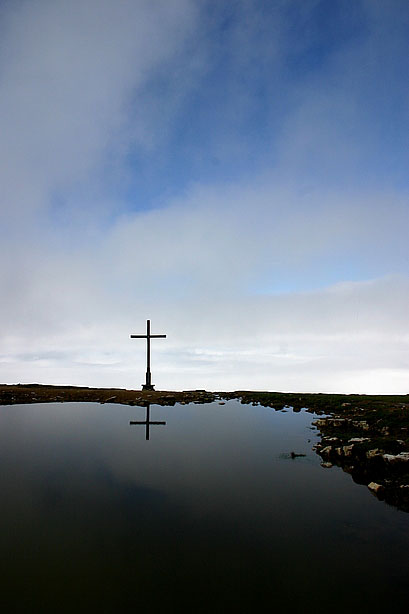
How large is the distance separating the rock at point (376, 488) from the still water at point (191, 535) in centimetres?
47

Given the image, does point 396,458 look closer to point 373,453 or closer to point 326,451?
point 373,453

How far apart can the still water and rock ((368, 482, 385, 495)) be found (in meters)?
0.47

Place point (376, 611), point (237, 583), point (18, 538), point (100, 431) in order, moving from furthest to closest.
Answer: point (100, 431)
point (18, 538)
point (237, 583)
point (376, 611)

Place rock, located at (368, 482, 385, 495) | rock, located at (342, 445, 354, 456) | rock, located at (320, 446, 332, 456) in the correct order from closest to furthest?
rock, located at (368, 482, 385, 495), rock, located at (342, 445, 354, 456), rock, located at (320, 446, 332, 456)

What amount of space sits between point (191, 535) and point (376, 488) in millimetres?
7020

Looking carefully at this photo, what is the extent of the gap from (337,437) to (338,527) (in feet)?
37.1

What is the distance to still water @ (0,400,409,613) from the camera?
6168mm

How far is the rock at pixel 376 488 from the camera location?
11.4 metres

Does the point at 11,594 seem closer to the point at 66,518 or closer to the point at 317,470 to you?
the point at 66,518

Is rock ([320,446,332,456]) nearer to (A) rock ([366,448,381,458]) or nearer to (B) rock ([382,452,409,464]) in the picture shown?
(A) rock ([366,448,381,458])

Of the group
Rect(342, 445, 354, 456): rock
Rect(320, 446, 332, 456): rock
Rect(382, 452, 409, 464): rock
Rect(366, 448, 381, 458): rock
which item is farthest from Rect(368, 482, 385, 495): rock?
Rect(320, 446, 332, 456): rock

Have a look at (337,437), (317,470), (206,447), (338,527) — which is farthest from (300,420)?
(338,527)

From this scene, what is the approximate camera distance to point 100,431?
2219 cm

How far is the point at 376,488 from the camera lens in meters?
11.6
